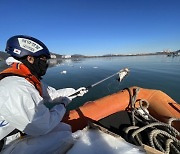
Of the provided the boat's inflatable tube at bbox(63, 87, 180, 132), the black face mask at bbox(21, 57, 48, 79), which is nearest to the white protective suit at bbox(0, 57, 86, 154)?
the black face mask at bbox(21, 57, 48, 79)

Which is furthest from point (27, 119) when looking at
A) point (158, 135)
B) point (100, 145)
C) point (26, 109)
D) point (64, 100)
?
point (158, 135)

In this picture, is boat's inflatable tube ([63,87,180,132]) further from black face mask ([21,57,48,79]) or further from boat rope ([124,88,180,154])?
black face mask ([21,57,48,79])

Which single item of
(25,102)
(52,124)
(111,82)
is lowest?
(111,82)

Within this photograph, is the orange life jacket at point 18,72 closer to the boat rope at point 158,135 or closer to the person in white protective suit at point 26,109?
the person in white protective suit at point 26,109

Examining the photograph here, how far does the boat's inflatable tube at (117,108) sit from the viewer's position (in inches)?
109

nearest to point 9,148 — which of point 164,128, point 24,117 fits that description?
point 24,117

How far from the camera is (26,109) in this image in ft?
4.99

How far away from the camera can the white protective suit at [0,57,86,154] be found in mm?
1492

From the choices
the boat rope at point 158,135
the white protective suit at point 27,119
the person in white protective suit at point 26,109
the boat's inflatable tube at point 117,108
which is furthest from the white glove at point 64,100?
the boat rope at point 158,135

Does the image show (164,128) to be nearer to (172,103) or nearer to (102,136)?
(172,103)

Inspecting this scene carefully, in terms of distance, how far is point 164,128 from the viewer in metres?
2.54

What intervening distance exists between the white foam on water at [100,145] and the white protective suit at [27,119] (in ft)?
0.50

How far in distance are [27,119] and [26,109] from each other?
0.29 feet

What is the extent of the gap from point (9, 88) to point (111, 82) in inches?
356
